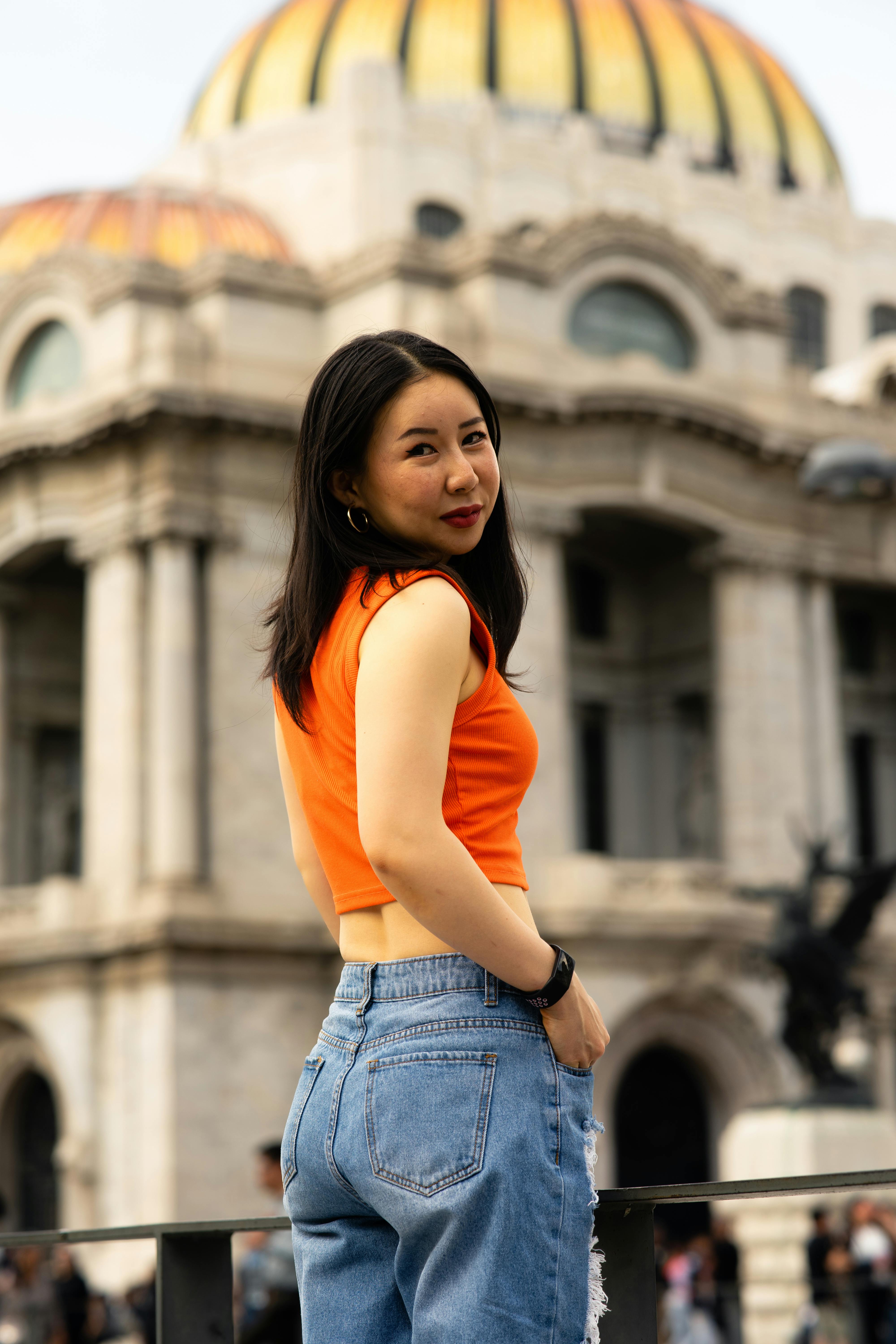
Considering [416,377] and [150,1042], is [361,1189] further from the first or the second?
[150,1042]

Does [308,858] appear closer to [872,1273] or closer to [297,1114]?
[297,1114]

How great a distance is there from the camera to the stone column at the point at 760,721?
1336 inches

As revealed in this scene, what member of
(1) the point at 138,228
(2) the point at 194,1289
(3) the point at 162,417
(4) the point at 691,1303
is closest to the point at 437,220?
(1) the point at 138,228

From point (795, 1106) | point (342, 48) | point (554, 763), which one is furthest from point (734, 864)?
point (342, 48)

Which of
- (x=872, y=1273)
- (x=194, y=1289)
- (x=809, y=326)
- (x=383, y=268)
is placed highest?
(x=809, y=326)

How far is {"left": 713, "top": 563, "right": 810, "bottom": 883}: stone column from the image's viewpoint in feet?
111

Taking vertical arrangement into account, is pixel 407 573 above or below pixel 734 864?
below

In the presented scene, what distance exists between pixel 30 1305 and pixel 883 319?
39351 mm

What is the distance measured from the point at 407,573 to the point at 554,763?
94.5ft

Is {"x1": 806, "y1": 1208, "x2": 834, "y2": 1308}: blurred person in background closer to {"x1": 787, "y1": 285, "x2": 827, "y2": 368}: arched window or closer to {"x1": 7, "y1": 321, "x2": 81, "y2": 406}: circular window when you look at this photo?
{"x1": 7, "y1": 321, "x2": 81, "y2": 406}: circular window

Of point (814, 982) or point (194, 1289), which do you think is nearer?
point (194, 1289)

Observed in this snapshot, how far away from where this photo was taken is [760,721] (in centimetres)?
3447

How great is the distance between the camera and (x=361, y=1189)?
3006mm

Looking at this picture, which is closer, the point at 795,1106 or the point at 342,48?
the point at 795,1106
